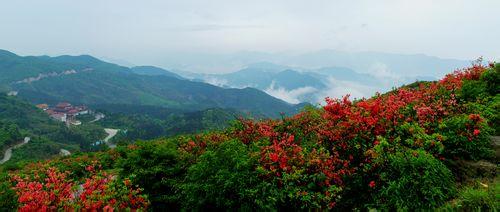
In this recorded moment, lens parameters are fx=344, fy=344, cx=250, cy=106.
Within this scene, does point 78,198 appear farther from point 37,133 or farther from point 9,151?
point 37,133

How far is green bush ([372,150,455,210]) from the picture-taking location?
281 inches

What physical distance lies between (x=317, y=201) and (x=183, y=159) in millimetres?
5016

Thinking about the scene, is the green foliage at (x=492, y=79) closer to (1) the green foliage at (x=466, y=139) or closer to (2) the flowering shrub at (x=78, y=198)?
(1) the green foliage at (x=466, y=139)

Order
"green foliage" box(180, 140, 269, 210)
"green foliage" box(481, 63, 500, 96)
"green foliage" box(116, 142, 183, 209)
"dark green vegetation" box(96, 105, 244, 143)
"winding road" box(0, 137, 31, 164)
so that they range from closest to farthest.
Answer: "green foliage" box(180, 140, 269, 210) → "green foliage" box(116, 142, 183, 209) → "green foliage" box(481, 63, 500, 96) → "winding road" box(0, 137, 31, 164) → "dark green vegetation" box(96, 105, 244, 143)

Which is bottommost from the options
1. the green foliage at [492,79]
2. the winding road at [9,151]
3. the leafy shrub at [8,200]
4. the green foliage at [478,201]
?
the winding road at [9,151]

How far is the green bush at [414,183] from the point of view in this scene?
7.13m

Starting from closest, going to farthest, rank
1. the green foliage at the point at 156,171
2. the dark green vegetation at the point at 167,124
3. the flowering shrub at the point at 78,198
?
1. the flowering shrub at the point at 78,198
2. the green foliage at the point at 156,171
3. the dark green vegetation at the point at 167,124

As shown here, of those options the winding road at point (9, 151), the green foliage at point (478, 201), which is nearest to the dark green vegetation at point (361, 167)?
the green foliage at point (478, 201)

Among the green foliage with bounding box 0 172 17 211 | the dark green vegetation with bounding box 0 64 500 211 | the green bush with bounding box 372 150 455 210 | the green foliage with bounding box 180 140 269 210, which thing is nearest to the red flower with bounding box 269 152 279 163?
the dark green vegetation with bounding box 0 64 500 211

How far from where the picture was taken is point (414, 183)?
7.19m

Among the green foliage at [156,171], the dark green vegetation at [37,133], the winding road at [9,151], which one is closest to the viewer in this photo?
the green foliage at [156,171]

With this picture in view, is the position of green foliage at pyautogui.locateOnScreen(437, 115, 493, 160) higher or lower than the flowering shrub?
higher

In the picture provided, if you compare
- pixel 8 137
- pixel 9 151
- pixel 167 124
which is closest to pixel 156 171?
pixel 9 151

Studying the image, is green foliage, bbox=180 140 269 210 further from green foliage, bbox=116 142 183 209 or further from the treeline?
the treeline
